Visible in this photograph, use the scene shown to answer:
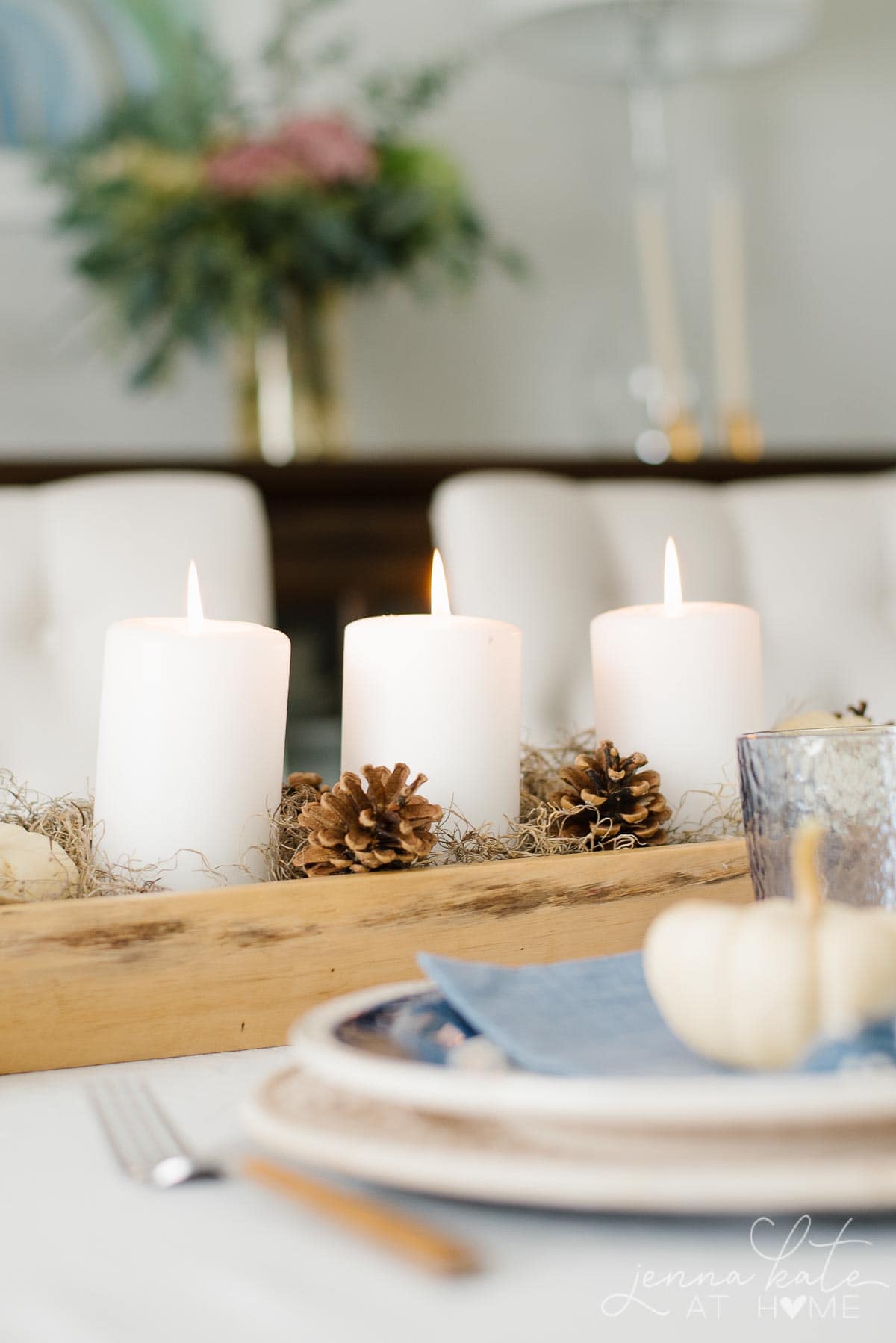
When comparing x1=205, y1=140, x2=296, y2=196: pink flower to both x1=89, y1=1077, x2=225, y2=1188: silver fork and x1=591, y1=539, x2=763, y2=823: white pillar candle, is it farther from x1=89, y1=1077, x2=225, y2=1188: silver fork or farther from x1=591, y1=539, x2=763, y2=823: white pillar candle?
x1=89, y1=1077, x2=225, y2=1188: silver fork

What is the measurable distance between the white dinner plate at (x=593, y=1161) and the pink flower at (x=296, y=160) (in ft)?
5.35

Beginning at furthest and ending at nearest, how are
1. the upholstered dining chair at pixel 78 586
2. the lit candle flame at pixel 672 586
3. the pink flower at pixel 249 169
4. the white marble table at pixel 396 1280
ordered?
the pink flower at pixel 249 169 < the upholstered dining chair at pixel 78 586 < the lit candle flame at pixel 672 586 < the white marble table at pixel 396 1280

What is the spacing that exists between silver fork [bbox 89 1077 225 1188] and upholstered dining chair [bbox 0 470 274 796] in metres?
0.80

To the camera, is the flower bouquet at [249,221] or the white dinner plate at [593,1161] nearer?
the white dinner plate at [593,1161]

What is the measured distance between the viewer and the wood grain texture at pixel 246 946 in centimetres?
47

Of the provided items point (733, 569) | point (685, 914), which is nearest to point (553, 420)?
point (733, 569)

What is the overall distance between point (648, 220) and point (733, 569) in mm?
831

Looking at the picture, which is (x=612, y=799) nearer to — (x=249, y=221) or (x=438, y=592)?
(x=438, y=592)

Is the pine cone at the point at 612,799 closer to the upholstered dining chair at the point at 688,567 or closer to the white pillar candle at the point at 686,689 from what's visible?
the white pillar candle at the point at 686,689

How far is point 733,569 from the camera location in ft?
4.38

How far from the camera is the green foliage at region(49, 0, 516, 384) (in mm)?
1739

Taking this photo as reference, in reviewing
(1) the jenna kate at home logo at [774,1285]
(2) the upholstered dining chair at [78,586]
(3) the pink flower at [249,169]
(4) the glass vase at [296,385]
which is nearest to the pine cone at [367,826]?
→ (1) the jenna kate at home logo at [774,1285]

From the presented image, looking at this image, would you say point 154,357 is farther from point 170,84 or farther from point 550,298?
point 550,298

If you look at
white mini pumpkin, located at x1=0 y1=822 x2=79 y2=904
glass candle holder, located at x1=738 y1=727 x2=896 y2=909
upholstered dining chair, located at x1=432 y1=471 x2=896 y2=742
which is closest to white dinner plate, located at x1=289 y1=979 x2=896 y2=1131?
Result: glass candle holder, located at x1=738 y1=727 x2=896 y2=909
